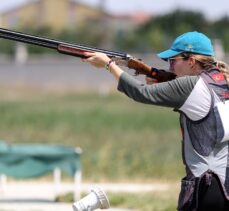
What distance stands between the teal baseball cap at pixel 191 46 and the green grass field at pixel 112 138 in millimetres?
10503

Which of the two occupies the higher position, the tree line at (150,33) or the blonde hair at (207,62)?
the tree line at (150,33)

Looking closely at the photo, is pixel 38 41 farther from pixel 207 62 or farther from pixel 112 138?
pixel 112 138

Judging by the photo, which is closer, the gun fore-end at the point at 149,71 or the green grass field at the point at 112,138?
the gun fore-end at the point at 149,71

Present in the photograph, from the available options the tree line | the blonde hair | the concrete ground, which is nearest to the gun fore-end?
the blonde hair

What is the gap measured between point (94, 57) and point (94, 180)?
10.3 meters

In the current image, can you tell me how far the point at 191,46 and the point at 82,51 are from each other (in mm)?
722

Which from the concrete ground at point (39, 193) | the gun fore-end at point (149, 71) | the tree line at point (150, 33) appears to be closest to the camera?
the gun fore-end at point (149, 71)

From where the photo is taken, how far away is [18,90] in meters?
63.7

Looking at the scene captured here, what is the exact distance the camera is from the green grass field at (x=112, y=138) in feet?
57.1

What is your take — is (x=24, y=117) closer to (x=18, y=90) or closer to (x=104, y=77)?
(x=18, y=90)

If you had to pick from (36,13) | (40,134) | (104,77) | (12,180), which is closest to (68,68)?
(104,77)

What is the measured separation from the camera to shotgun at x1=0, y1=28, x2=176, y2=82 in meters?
6.25

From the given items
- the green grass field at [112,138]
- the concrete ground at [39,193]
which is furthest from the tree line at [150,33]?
the concrete ground at [39,193]

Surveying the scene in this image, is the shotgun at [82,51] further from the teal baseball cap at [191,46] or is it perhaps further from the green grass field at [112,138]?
the green grass field at [112,138]
